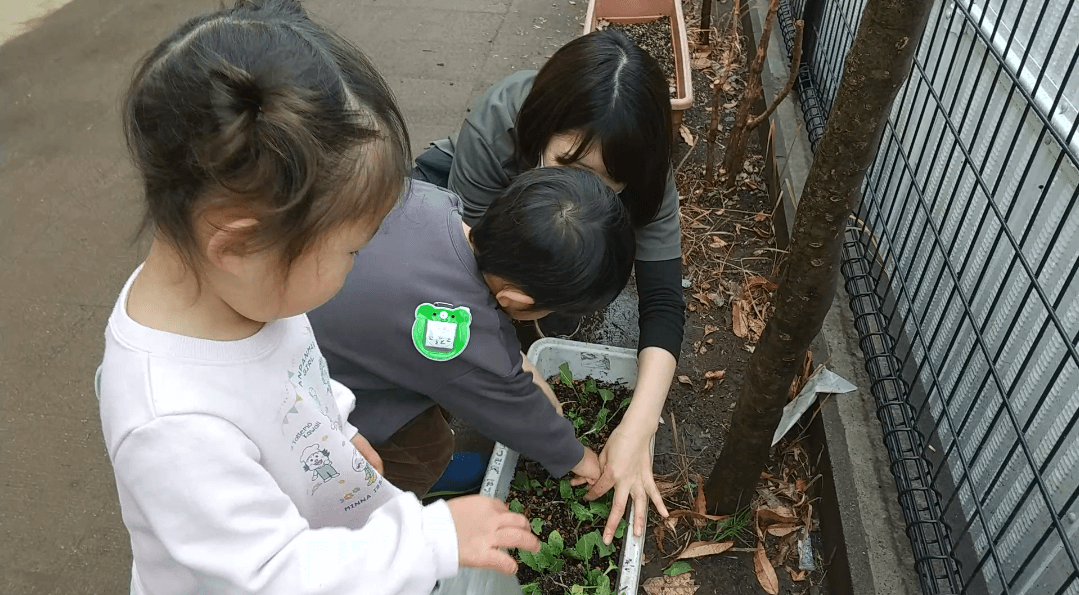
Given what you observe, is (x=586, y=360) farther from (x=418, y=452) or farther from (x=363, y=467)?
(x=363, y=467)

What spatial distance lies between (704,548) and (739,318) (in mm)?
919

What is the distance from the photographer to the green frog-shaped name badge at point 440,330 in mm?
1332

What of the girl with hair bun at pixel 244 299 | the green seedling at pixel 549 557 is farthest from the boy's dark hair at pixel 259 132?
the green seedling at pixel 549 557

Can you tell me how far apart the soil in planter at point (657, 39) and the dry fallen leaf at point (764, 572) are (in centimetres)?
237

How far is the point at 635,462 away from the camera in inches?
66.6

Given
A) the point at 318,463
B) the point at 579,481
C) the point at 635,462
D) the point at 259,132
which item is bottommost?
the point at 579,481

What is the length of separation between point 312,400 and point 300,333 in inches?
3.8

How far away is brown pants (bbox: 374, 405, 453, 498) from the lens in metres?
1.71

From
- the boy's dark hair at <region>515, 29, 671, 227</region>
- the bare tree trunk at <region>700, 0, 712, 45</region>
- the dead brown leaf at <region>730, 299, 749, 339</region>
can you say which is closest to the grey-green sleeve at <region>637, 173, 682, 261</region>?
the boy's dark hair at <region>515, 29, 671, 227</region>

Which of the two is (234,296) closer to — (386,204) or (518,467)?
(386,204)

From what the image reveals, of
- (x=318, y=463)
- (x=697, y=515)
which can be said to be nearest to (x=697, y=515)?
(x=697, y=515)

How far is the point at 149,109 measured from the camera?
73 centimetres

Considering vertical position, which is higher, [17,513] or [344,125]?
[344,125]

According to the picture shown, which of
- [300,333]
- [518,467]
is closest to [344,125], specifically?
[300,333]
